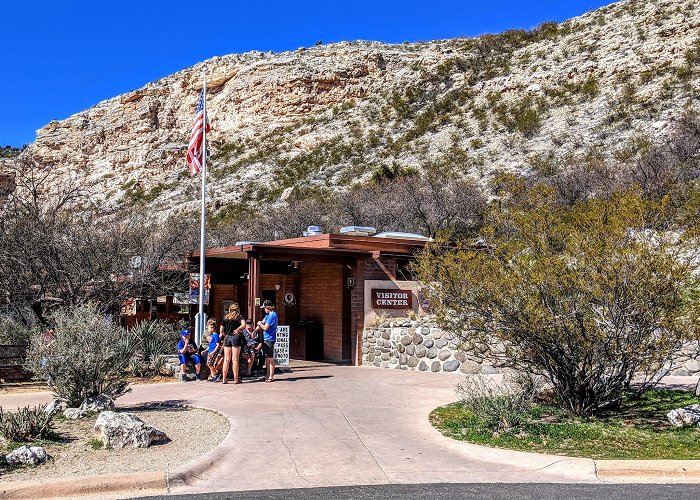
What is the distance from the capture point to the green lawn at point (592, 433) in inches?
302

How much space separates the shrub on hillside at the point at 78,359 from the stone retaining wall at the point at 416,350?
689 cm

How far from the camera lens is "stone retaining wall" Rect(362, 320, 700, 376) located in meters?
14.9

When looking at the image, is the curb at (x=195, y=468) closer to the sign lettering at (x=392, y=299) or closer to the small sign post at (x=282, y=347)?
the small sign post at (x=282, y=347)

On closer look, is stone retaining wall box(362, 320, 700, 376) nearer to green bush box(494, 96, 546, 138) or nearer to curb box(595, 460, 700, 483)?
curb box(595, 460, 700, 483)

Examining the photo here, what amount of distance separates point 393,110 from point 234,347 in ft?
123

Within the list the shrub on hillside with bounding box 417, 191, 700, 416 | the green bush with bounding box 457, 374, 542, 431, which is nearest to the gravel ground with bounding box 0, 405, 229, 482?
the green bush with bounding box 457, 374, 542, 431

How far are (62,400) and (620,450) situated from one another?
7.58 m

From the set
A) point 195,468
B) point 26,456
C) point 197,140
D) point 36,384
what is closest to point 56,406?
point 26,456

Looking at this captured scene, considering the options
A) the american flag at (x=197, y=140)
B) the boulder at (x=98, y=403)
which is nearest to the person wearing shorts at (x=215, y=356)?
the boulder at (x=98, y=403)

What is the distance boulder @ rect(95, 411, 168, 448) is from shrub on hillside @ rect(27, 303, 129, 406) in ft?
6.23

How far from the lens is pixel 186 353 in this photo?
13891mm

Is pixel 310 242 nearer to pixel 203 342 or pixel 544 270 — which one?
pixel 203 342

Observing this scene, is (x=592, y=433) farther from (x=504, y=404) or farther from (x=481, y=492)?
(x=481, y=492)

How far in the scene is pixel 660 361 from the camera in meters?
8.45
